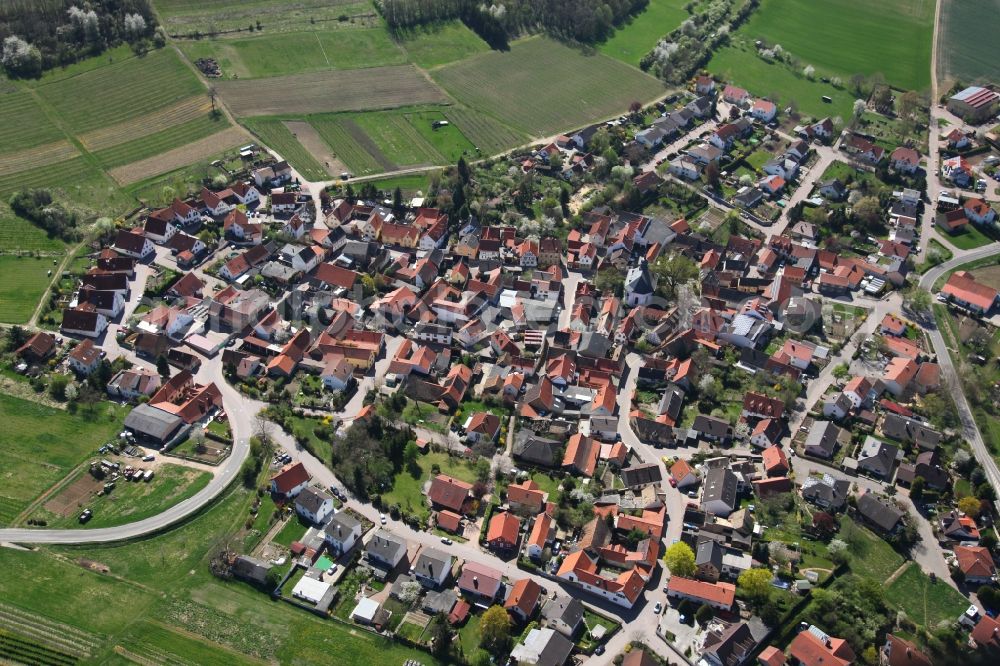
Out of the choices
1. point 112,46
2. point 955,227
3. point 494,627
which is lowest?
point 494,627

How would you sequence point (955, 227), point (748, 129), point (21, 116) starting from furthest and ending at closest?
point (748, 129)
point (21, 116)
point (955, 227)

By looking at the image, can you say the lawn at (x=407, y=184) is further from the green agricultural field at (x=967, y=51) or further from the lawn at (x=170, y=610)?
the green agricultural field at (x=967, y=51)

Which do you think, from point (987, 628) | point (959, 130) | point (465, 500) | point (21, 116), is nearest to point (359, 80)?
point (21, 116)

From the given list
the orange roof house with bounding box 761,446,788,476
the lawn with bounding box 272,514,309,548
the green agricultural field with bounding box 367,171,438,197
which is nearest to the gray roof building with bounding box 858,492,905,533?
the orange roof house with bounding box 761,446,788,476

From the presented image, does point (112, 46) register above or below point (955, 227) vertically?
above

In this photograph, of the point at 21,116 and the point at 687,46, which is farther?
the point at 687,46

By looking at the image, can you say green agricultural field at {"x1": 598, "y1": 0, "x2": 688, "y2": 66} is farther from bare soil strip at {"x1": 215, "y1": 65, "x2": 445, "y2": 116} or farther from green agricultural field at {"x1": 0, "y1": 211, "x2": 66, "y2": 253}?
green agricultural field at {"x1": 0, "y1": 211, "x2": 66, "y2": 253}

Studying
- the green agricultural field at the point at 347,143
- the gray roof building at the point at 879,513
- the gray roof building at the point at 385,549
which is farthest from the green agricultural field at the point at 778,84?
the gray roof building at the point at 385,549

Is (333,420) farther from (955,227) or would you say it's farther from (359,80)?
(955,227)
